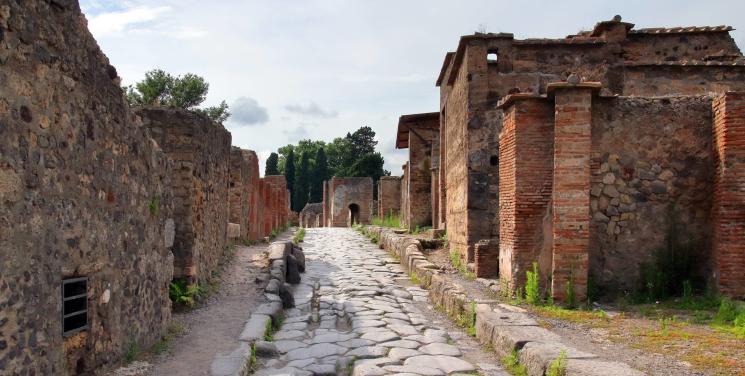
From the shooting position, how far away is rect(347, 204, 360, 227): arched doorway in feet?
124

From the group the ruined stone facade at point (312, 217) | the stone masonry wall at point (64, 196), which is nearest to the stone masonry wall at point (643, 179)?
the stone masonry wall at point (64, 196)

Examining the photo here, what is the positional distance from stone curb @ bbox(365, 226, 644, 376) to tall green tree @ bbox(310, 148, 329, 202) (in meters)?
54.7

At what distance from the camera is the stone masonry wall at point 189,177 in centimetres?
765

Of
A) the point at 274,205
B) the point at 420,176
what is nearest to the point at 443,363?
the point at 420,176

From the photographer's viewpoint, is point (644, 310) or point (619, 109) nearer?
point (644, 310)

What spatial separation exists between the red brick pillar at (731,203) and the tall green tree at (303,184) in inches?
2289

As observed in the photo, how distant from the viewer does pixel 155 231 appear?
6.03 meters

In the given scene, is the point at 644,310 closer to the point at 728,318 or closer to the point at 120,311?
the point at 728,318

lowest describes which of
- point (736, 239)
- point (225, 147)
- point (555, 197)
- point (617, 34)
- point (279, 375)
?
point (279, 375)

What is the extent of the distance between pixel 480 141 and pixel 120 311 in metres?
7.94

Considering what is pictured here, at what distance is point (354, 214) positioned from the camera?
38.8 m

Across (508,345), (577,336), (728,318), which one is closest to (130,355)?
(508,345)

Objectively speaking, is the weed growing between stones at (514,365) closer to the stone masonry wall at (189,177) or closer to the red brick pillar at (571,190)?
the red brick pillar at (571,190)

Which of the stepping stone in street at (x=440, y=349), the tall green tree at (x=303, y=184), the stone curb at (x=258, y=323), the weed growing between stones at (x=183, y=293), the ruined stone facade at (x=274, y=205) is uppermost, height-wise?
the tall green tree at (x=303, y=184)
